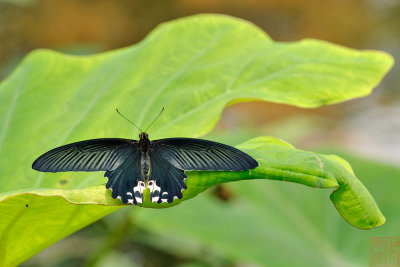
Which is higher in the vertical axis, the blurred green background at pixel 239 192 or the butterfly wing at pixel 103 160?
the butterfly wing at pixel 103 160

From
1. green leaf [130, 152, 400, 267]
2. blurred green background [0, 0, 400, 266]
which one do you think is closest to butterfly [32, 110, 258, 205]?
blurred green background [0, 0, 400, 266]

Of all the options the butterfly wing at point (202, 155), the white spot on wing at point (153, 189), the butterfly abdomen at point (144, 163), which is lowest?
the butterfly abdomen at point (144, 163)

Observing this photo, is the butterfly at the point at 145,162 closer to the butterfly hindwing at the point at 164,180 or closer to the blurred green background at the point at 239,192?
the butterfly hindwing at the point at 164,180

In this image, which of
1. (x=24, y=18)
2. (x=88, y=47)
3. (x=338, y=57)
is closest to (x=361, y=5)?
(x=24, y=18)

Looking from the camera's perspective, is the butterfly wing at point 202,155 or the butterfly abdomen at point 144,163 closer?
the butterfly wing at point 202,155

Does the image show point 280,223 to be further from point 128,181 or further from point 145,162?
point 128,181

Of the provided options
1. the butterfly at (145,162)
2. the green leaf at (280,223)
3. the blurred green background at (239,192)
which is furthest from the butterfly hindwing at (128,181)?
the green leaf at (280,223)

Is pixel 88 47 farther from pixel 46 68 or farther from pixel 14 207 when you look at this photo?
pixel 14 207

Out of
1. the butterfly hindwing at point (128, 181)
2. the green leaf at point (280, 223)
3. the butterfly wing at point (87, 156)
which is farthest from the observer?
the green leaf at point (280, 223)
